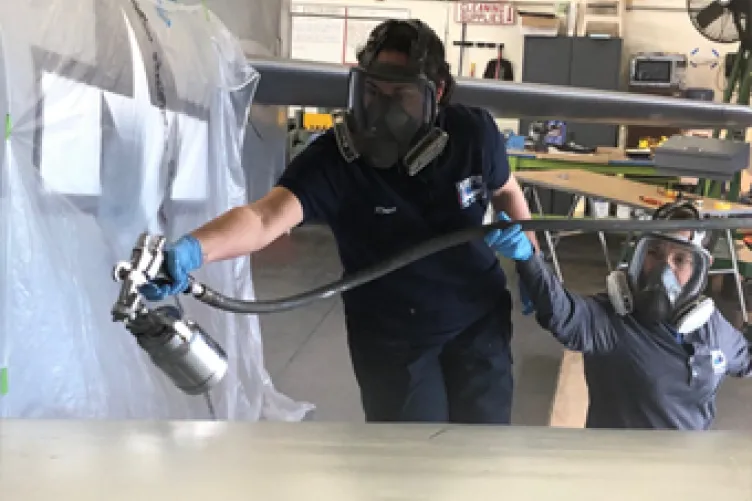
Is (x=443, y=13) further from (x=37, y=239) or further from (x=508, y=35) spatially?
(x=37, y=239)

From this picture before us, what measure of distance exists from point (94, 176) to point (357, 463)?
0.85 meters

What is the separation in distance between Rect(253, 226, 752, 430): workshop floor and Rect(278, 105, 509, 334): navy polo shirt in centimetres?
111

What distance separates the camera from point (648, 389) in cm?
159

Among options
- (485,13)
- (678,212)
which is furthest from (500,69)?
(678,212)

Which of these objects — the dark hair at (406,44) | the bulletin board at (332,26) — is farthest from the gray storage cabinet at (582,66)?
Answer: the dark hair at (406,44)

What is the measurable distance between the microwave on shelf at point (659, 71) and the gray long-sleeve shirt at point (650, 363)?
613cm

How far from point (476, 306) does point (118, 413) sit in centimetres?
67

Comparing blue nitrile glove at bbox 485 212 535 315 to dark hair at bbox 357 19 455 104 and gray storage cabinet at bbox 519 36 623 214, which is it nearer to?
dark hair at bbox 357 19 455 104

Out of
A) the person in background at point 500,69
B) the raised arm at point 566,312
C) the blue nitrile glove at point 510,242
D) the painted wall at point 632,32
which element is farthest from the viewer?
the person in background at point 500,69

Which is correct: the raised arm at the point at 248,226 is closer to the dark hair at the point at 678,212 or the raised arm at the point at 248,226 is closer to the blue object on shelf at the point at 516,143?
the dark hair at the point at 678,212

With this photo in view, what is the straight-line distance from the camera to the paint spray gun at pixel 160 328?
0.83m

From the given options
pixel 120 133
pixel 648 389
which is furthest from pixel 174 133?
pixel 648 389

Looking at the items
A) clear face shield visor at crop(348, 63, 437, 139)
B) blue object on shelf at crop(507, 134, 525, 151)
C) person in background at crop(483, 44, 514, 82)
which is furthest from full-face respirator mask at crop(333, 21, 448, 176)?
person in background at crop(483, 44, 514, 82)

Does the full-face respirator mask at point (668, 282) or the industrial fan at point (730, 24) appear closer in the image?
the full-face respirator mask at point (668, 282)
